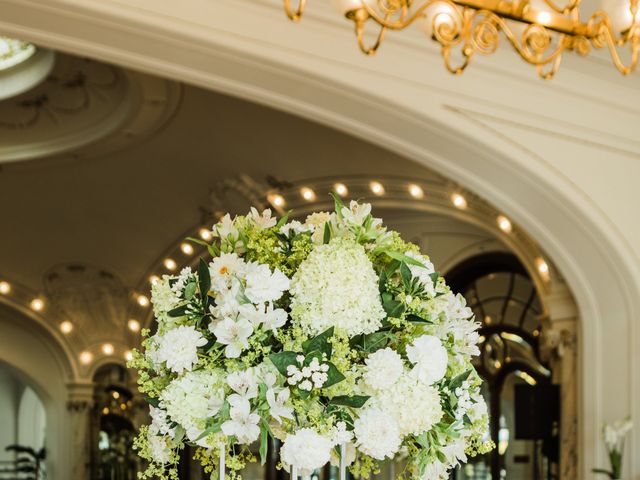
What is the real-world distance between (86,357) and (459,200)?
26.8 ft

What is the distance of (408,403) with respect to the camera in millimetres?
2141

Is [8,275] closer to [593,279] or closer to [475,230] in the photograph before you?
[475,230]

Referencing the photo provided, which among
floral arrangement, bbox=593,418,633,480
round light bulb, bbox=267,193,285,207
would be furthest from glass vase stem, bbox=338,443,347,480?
round light bulb, bbox=267,193,285,207

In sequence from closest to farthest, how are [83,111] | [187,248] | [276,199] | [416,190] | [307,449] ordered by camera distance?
[307,449], [416,190], [83,111], [276,199], [187,248]

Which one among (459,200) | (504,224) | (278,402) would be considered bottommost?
(278,402)

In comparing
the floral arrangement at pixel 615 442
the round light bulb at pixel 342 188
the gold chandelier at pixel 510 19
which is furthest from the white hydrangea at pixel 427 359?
the round light bulb at pixel 342 188

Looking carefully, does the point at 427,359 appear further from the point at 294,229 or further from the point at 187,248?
the point at 187,248

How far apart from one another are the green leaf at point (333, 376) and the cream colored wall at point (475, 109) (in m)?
3.83

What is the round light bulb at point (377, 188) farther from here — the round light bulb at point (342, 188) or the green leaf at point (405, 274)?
the green leaf at point (405, 274)

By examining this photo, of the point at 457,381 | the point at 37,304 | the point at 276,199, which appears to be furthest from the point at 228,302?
the point at 37,304

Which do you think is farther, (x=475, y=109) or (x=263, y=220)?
(x=475, y=109)

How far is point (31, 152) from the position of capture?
12406 millimetres

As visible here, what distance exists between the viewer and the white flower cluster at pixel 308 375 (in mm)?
2070

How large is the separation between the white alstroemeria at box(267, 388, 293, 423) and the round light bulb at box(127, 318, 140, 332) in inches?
549
